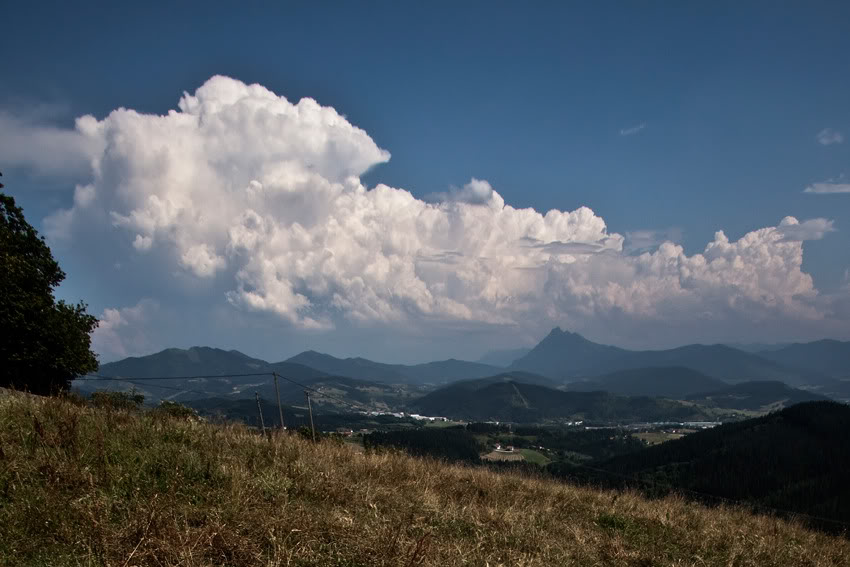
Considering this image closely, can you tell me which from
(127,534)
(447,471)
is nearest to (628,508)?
(447,471)

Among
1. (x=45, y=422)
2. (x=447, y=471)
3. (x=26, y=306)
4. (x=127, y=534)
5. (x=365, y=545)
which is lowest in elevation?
(x=447, y=471)

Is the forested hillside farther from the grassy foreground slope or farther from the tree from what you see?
the grassy foreground slope

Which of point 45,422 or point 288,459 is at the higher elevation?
point 45,422

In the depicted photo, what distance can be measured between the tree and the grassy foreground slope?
25.2m

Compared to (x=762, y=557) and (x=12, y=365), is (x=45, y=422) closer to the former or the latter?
(x=762, y=557)

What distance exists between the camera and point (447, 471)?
12.3m

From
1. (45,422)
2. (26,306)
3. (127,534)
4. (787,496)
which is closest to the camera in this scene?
(127,534)

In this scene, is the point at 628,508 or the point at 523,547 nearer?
the point at 523,547

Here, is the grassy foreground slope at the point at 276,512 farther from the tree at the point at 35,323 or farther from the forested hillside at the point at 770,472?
the forested hillside at the point at 770,472

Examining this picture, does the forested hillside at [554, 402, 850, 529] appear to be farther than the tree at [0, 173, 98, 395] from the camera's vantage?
Yes

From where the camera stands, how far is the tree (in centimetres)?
2981

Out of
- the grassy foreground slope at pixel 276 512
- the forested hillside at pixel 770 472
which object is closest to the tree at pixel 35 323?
the grassy foreground slope at pixel 276 512

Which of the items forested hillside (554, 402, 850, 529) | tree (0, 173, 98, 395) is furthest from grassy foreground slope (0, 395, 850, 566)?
forested hillside (554, 402, 850, 529)

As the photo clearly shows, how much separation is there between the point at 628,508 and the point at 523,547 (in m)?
5.87
